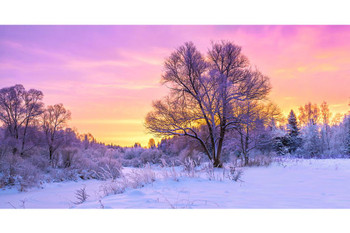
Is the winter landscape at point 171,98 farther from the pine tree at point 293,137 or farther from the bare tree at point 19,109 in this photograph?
the pine tree at point 293,137

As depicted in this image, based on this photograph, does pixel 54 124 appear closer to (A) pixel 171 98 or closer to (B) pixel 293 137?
(A) pixel 171 98

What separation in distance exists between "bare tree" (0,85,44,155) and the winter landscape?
0.28 feet

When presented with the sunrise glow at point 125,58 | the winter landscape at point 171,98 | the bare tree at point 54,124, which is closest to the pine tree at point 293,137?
the winter landscape at point 171,98

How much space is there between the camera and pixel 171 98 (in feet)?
41.9

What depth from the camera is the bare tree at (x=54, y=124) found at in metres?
21.1

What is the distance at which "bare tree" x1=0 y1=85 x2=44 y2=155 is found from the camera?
13241 millimetres

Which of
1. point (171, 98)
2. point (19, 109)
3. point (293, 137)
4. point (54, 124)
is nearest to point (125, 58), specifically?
point (171, 98)

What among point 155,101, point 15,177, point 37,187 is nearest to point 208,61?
point 155,101

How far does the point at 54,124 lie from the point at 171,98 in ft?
50.5

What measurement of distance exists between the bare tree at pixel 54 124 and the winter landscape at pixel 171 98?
3.87m

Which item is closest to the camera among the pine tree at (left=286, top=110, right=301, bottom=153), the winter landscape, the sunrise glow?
the winter landscape

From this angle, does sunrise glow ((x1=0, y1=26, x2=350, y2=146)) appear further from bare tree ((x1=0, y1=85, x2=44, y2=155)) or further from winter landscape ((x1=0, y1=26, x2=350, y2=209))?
bare tree ((x1=0, y1=85, x2=44, y2=155))

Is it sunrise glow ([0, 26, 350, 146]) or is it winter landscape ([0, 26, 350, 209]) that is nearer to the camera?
winter landscape ([0, 26, 350, 209])

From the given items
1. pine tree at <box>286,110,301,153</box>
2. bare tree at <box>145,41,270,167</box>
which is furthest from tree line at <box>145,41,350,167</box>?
pine tree at <box>286,110,301,153</box>
